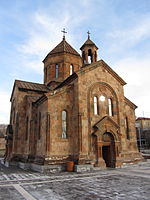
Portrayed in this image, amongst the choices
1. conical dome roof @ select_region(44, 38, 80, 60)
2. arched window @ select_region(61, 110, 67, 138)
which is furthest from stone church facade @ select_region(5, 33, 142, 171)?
conical dome roof @ select_region(44, 38, 80, 60)

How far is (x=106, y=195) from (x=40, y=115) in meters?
11.8

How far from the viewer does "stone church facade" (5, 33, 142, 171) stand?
15.2 meters

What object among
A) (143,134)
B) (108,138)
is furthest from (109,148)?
(143,134)

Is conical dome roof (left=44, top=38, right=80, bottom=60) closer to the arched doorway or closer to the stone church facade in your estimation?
the stone church facade

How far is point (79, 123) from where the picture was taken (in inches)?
607

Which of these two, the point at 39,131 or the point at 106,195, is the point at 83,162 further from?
the point at 106,195

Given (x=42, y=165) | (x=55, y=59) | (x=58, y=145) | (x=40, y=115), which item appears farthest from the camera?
(x=55, y=59)

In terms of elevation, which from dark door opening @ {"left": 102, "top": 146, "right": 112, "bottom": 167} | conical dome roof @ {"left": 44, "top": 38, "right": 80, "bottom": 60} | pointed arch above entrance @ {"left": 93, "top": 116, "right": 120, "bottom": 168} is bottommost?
dark door opening @ {"left": 102, "top": 146, "right": 112, "bottom": 167}

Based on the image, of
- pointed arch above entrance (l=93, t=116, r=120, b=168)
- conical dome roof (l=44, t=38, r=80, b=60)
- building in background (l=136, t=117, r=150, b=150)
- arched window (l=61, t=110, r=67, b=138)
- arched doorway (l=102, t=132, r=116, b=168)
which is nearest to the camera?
arched window (l=61, t=110, r=67, b=138)

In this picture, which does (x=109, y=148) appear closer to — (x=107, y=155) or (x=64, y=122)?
(x=107, y=155)

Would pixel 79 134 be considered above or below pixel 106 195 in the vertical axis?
above

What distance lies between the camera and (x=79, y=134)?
15.2 m

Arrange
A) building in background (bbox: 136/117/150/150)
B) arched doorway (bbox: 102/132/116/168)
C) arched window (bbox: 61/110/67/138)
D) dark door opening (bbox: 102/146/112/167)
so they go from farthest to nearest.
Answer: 1. building in background (bbox: 136/117/150/150)
2. dark door opening (bbox: 102/146/112/167)
3. arched doorway (bbox: 102/132/116/168)
4. arched window (bbox: 61/110/67/138)

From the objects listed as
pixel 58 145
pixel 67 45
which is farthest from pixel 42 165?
pixel 67 45
